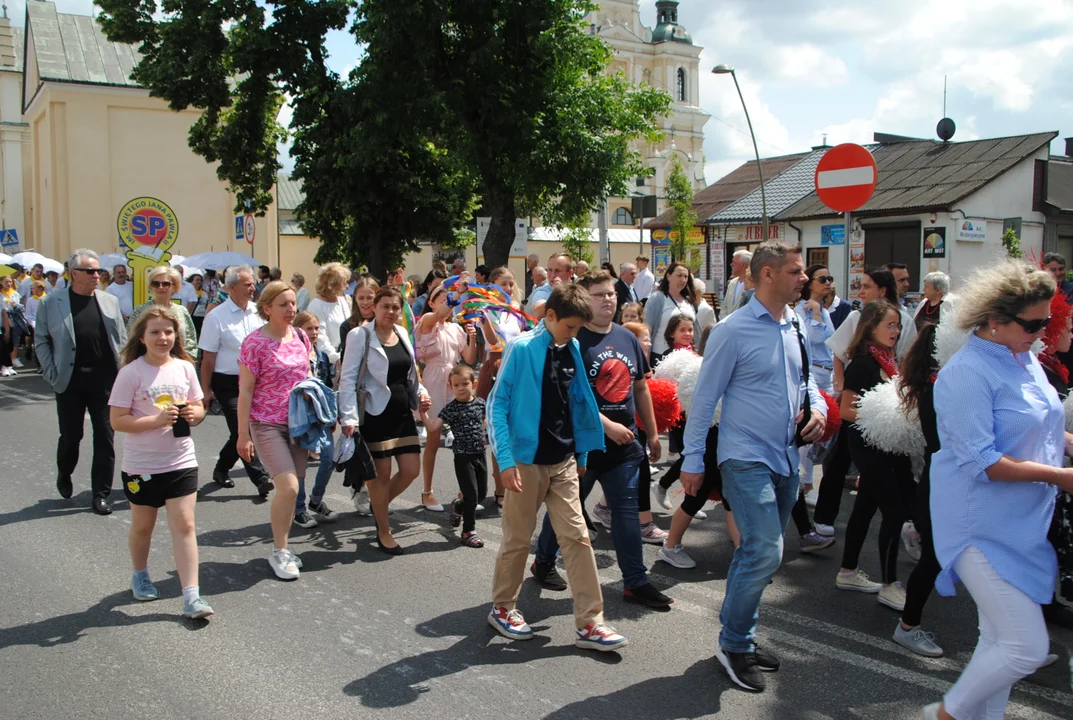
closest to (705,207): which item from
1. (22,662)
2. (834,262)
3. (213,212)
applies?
(834,262)

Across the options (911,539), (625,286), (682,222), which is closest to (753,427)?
(911,539)

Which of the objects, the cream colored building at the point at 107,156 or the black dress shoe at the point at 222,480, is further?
the cream colored building at the point at 107,156

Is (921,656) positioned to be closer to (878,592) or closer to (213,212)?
(878,592)

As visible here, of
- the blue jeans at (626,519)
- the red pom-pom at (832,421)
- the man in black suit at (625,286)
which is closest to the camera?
the blue jeans at (626,519)

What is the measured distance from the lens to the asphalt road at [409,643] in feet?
13.4

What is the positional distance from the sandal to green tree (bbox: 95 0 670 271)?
43.7ft

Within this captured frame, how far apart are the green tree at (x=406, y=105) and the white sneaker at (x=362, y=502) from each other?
1234 centimetres

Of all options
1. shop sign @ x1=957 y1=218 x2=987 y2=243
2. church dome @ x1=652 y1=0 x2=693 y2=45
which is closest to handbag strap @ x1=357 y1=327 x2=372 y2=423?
shop sign @ x1=957 y1=218 x2=987 y2=243

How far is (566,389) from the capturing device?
487cm

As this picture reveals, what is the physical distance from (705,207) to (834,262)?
939cm

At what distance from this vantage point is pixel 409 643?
4.78 metres

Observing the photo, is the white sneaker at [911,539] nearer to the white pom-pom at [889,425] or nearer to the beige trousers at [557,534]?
the white pom-pom at [889,425]

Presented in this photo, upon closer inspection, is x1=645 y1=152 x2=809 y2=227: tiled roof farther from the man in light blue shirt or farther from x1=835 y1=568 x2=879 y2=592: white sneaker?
the man in light blue shirt

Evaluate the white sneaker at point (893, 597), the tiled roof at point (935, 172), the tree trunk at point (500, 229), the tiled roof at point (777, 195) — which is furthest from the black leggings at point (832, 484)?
the tiled roof at point (777, 195)
